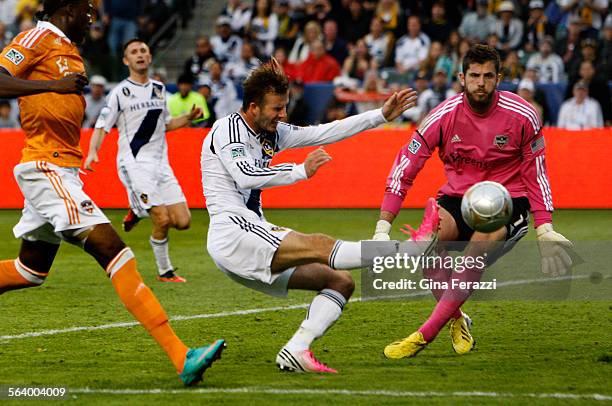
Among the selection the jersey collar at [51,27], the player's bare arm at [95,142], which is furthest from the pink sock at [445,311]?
the player's bare arm at [95,142]

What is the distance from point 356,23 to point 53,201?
53.4 ft

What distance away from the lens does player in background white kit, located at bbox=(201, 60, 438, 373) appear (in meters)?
7.10

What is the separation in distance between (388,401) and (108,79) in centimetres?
1773

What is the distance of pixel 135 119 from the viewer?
40.1ft

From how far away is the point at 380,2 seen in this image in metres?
22.7

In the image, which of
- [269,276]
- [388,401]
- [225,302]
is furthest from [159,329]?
[225,302]

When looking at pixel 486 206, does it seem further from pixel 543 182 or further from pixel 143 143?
pixel 143 143

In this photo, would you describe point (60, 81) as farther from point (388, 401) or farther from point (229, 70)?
point (229, 70)

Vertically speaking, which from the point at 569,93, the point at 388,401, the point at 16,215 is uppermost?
the point at 388,401

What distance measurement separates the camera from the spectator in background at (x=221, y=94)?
20.5m

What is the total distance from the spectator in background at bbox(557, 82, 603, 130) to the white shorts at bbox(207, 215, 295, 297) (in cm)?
1274

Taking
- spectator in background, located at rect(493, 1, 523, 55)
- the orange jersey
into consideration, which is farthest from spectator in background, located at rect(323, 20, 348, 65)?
the orange jersey

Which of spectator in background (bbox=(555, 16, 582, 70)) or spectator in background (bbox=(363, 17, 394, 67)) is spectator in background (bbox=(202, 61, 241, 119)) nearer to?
spectator in background (bbox=(363, 17, 394, 67))

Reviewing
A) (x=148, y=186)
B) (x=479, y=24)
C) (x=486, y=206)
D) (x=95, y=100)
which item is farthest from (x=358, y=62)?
(x=486, y=206)
